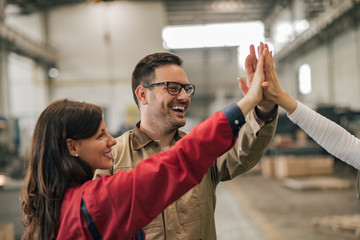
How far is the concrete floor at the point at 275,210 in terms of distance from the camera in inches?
220

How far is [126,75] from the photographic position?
A: 1577cm

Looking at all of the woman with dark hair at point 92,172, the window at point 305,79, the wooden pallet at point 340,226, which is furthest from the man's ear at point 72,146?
the window at point 305,79

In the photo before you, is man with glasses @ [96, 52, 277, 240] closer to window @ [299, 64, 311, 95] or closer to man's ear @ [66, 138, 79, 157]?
man's ear @ [66, 138, 79, 157]

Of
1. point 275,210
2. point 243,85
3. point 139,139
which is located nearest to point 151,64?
point 139,139

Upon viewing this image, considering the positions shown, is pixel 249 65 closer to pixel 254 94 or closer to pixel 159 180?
pixel 254 94

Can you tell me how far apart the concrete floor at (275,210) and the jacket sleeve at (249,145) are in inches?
165

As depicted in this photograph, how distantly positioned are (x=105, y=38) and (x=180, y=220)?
15.0 metres

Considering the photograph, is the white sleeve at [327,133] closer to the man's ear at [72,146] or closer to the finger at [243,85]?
the finger at [243,85]

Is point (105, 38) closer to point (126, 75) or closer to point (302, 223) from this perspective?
point (126, 75)

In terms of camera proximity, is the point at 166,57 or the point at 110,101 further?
the point at 110,101

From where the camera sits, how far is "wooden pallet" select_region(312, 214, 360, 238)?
5.42 meters

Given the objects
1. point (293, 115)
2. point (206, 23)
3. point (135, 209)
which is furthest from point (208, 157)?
point (206, 23)

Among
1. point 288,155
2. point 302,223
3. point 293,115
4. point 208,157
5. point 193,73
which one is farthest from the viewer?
point 193,73

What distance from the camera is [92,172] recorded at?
130cm
